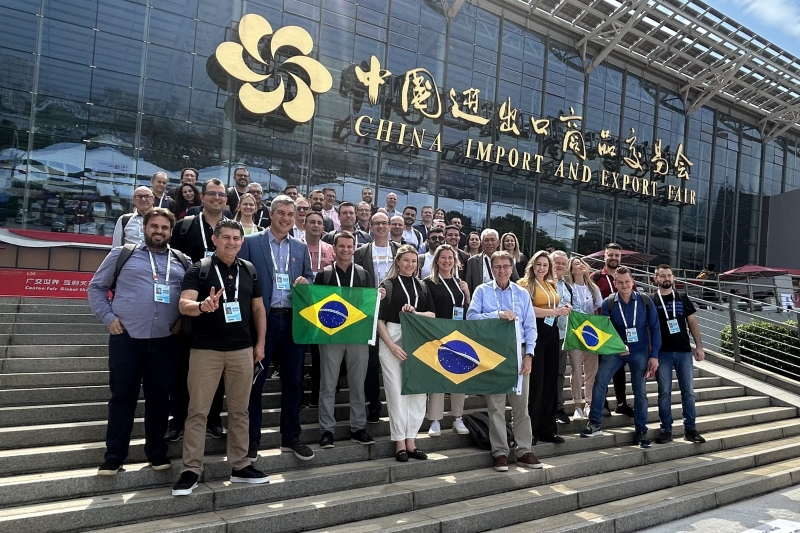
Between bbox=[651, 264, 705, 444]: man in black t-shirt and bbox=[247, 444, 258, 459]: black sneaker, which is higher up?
bbox=[651, 264, 705, 444]: man in black t-shirt

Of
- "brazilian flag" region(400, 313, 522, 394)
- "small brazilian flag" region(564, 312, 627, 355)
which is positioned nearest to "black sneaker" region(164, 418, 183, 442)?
"brazilian flag" region(400, 313, 522, 394)

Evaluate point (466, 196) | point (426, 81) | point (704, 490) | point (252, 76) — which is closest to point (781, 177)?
point (466, 196)

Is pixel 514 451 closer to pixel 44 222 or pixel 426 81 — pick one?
pixel 44 222

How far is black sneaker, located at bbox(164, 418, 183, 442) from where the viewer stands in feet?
14.9

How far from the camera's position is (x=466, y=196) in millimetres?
21500

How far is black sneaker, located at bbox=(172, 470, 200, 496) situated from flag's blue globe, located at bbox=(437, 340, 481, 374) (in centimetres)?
237

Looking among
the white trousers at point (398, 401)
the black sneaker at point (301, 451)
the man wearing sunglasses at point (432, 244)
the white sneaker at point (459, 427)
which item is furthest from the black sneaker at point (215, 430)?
the man wearing sunglasses at point (432, 244)

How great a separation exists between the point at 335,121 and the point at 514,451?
1471 centimetres

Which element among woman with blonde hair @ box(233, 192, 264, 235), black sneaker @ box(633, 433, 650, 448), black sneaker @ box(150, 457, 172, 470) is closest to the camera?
black sneaker @ box(150, 457, 172, 470)

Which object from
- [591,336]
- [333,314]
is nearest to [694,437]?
[591,336]

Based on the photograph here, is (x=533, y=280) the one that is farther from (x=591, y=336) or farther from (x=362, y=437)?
(x=362, y=437)

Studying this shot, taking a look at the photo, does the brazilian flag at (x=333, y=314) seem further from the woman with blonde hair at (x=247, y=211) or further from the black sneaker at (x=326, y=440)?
the woman with blonde hair at (x=247, y=211)

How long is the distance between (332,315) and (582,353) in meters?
3.36

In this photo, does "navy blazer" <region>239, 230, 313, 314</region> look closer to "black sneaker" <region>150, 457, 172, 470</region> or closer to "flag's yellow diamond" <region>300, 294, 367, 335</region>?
"flag's yellow diamond" <region>300, 294, 367, 335</region>
